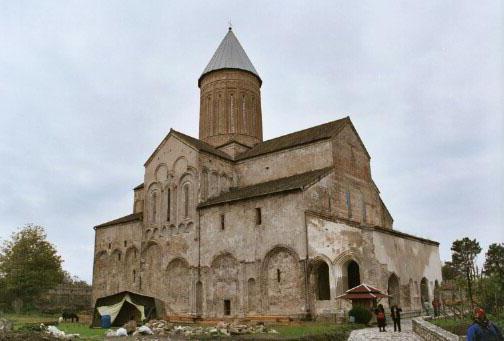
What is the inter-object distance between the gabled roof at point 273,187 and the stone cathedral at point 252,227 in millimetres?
122

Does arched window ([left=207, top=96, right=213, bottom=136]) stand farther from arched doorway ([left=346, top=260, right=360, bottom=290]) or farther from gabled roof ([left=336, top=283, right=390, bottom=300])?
gabled roof ([left=336, top=283, right=390, bottom=300])

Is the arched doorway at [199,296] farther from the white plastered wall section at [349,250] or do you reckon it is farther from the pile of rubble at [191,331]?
the pile of rubble at [191,331]

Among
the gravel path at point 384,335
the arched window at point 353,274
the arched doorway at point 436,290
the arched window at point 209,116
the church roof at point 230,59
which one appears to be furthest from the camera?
the church roof at point 230,59

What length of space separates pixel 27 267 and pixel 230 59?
24.4 meters

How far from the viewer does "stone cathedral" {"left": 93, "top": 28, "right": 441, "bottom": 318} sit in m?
23.7

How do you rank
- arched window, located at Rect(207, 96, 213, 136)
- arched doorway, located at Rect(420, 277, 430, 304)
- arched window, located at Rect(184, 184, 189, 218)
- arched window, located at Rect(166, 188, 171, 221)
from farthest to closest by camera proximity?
arched window, located at Rect(207, 96, 213, 136) < arched window, located at Rect(166, 188, 171, 221) < arched doorway, located at Rect(420, 277, 430, 304) < arched window, located at Rect(184, 184, 189, 218)

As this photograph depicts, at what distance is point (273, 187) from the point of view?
26.9 meters

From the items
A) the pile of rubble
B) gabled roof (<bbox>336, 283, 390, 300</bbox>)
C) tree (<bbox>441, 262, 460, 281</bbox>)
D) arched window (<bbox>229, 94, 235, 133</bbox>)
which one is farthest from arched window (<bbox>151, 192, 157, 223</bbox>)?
tree (<bbox>441, 262, 460, 281</bbox>)

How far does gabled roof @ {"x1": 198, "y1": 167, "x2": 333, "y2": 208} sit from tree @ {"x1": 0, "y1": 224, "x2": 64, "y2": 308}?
1899 centimetres

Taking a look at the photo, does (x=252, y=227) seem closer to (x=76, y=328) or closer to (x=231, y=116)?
(x=76, y=328)

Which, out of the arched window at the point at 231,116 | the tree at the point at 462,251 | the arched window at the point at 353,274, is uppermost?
the arched window at the point at 231,116

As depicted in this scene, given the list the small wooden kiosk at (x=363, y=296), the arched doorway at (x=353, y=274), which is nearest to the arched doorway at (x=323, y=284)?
the arched doorway at (x=353, y=274)

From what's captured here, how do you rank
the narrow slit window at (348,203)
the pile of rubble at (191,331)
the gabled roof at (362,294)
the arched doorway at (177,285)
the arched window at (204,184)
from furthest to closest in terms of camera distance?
the arched window at (204,184), the arched doorway at (177,285), the narrow slit window at (348,203), the gabled roof at (362,294), the pile of rubble at (191,331)

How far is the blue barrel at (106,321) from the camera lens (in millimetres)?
23216
